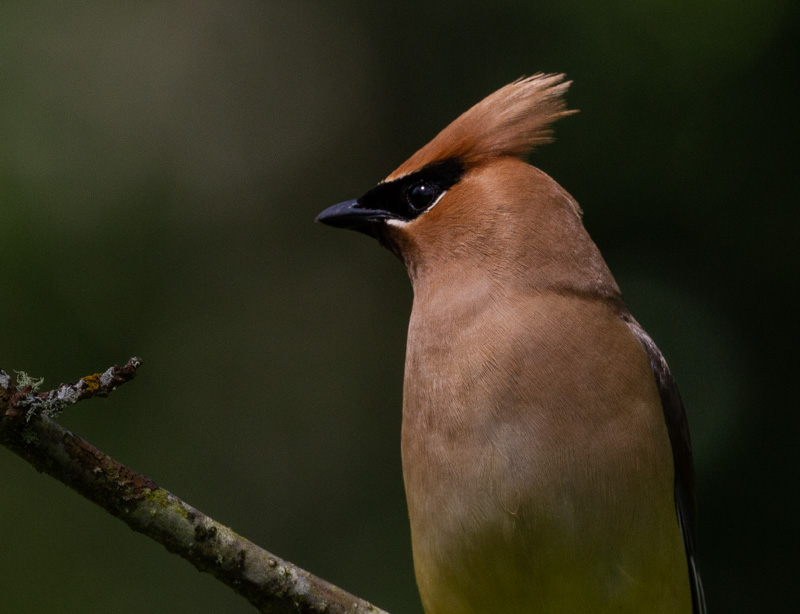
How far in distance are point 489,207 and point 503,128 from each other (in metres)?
0.33

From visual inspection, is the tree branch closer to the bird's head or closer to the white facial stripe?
the bird's head

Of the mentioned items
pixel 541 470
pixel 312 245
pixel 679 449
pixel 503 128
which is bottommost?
pixel 312 245

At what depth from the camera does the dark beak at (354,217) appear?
→ 12.7ft

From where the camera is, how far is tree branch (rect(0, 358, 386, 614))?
7.70 ft

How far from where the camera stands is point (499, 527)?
2945mm

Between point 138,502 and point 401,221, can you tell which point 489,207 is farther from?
point 138,502

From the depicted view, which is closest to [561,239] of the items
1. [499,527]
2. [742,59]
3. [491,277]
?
[491,277]

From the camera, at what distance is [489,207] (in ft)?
11.7

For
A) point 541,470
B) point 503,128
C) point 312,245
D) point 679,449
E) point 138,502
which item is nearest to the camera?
point 138,502

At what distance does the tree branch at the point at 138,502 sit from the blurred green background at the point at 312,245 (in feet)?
10.6

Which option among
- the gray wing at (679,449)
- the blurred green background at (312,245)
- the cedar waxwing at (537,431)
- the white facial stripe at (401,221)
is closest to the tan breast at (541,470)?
the cedar waxwing at (537,431)

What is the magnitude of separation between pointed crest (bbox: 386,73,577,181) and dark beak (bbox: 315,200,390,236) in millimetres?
278

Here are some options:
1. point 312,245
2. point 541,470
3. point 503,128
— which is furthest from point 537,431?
point 312,245

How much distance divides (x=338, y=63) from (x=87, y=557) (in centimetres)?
376
